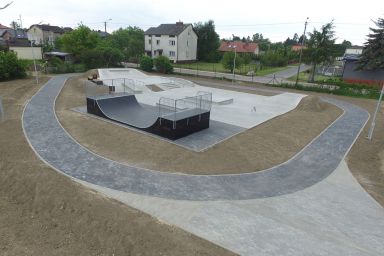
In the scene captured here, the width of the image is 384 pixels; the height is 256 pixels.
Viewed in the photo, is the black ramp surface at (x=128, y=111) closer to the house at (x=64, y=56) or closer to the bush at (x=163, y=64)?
the bush at (x=163, y=64)

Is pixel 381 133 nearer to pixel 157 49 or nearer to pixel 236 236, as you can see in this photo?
pixel 236 236

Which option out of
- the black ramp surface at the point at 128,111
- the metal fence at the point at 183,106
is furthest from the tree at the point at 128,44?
the black ramp surface at the point at 128,111

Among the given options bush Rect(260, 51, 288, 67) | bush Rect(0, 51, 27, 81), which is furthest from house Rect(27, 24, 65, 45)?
bush Rect(260, 51, 288, 67)

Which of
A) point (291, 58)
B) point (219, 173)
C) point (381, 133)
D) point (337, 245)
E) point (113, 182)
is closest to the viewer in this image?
point (337, 245)

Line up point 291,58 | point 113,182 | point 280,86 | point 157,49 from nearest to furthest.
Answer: point 113,182
point 280,86
point 157,49
point 291,58

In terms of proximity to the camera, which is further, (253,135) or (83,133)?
(253,135)

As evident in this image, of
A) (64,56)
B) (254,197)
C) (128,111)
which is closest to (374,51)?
(128,111)

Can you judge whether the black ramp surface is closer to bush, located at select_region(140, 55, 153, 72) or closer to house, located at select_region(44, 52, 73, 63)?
bush, located at select_region(140, 55, 153, 72)

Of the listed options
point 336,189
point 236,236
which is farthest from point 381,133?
point 236,236
